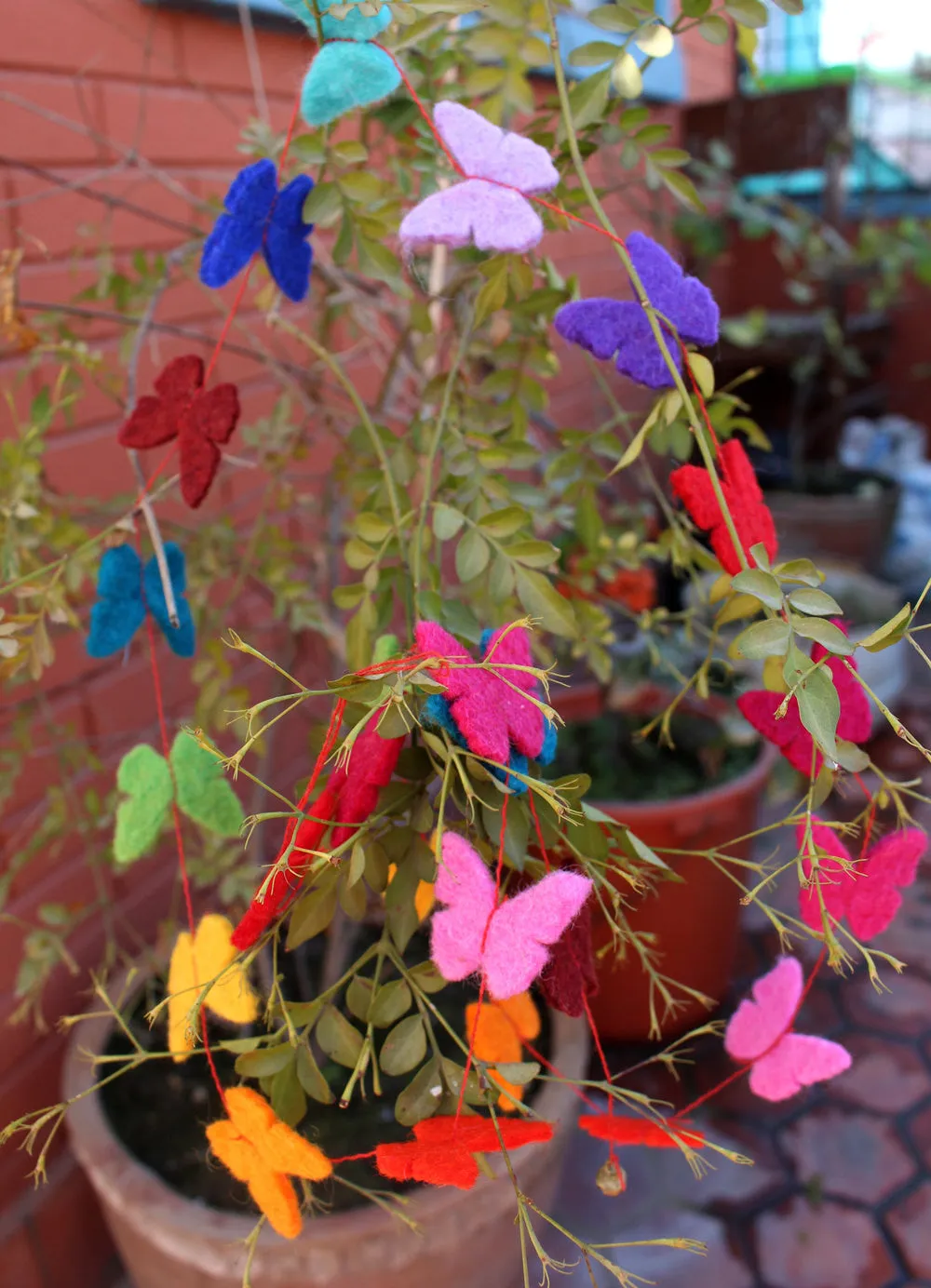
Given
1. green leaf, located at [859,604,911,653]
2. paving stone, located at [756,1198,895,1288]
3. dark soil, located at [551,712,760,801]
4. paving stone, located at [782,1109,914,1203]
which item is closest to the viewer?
green leaf, located at [859,604,911,653]

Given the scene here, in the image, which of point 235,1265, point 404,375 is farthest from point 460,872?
point 404,375

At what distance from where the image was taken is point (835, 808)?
7.24 ft

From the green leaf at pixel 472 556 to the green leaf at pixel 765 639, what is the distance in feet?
0.65

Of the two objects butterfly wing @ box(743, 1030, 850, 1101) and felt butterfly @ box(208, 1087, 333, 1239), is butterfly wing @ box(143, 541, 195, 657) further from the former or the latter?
butterfly wing @ box(743, 1030, 850, 1101)

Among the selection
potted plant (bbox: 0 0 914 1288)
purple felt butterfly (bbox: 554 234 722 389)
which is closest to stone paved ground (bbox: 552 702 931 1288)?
potted plant (bbox: 0 0 914 1288)

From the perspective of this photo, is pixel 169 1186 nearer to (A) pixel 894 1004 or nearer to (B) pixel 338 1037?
(B) pixel 338 1037

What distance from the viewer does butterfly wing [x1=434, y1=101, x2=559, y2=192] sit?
515 mm

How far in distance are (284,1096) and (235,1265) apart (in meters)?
0.48

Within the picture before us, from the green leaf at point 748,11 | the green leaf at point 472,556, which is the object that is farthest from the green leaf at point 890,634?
the green leaf at point 748,11

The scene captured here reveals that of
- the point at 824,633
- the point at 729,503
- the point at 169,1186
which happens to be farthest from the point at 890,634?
the point at 169,1186

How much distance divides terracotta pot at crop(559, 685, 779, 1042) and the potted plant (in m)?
0.54

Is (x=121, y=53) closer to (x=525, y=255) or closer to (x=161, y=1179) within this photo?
(x=525, y=255)

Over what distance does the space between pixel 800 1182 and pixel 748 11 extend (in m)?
1.39

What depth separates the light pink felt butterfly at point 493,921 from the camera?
441 mm
